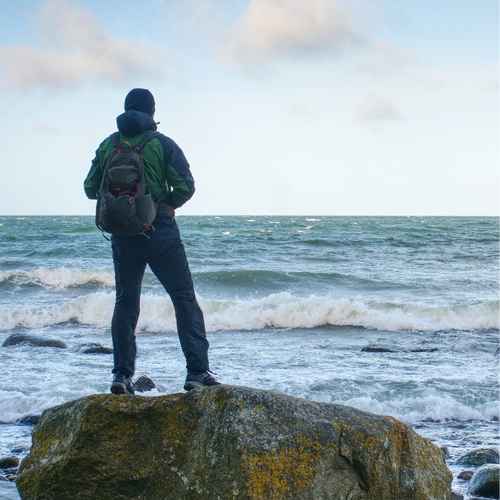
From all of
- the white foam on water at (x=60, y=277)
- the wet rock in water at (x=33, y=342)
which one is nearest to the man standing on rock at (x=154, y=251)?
the wet rock in water at (x=33, y=342)

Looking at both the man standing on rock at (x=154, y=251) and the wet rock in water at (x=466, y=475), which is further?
the wet rock in water at (x=466, y=475)

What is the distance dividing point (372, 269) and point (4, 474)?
54.1 feet

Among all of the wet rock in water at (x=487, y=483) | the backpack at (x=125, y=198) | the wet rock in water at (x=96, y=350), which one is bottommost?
the wet rock in water at (x=96, y=350)

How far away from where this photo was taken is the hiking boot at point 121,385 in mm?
3123

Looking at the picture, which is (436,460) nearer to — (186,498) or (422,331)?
(186,498)

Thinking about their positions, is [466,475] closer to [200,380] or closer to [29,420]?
[200,380]

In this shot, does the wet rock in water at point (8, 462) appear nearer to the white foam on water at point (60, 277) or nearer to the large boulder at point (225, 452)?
the large boulder at point (225, 452)

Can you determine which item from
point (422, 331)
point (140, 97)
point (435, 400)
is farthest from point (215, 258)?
point (140, 97)

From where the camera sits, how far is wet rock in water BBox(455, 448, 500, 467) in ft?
12.5

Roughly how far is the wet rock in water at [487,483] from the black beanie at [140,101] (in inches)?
131

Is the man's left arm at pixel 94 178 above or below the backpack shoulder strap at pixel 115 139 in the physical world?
below

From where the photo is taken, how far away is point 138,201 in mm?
3023

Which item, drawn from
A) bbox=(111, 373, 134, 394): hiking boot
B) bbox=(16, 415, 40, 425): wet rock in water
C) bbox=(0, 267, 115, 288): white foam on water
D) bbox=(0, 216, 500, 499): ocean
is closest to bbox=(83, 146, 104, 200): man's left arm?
bbox=(111, 373, 134, 394): hiking boot

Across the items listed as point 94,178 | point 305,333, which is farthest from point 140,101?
point 305,333
